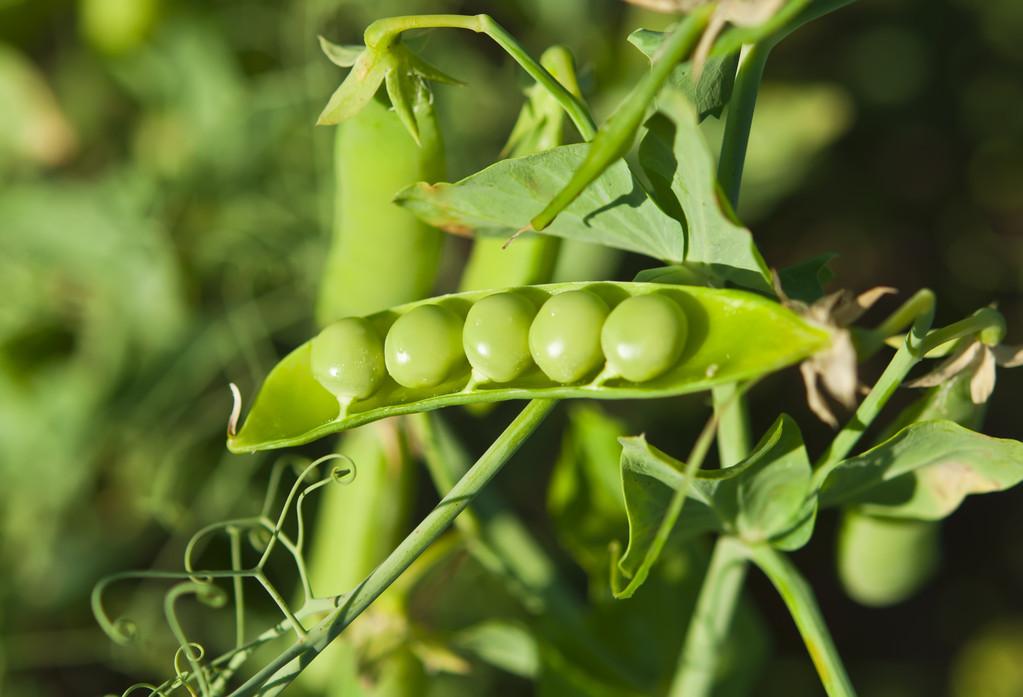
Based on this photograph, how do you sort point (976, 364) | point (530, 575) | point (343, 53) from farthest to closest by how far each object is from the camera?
point (530, 575), point (343, 53), point (976, 364)

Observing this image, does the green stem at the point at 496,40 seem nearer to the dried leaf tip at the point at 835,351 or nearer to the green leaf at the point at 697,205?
the green leaf at the point at 697,205

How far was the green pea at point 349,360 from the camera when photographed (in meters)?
0.95


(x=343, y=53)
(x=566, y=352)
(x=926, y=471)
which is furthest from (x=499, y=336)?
(x=926, y=471)

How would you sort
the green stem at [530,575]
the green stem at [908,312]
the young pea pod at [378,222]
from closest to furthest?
the green stem at [908,312] → the young pea pod at [378,222] → the green stem at [530,575]

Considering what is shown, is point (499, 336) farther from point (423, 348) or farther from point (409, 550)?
point (409, 550)

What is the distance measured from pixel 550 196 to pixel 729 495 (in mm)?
333

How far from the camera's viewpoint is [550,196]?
914 millimetres

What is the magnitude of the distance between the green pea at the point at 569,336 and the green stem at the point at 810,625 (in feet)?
0.94

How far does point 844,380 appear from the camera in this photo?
0.76 meters

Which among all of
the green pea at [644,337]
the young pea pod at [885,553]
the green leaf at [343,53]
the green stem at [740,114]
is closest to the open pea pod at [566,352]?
the green pea at [644,337]

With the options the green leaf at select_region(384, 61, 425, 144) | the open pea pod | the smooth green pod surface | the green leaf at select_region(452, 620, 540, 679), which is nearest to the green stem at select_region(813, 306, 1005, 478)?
the open pea pod

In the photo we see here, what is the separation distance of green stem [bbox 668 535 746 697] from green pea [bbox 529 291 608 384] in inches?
11.4

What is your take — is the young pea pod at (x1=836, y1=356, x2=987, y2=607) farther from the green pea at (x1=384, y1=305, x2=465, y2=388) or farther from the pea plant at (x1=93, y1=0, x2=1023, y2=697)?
the green pea at (x1=384, y1=305, x2=465, y2=388)

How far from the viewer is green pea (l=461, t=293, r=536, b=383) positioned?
2.99 ft
